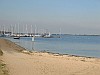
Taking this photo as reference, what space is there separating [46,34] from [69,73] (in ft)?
598

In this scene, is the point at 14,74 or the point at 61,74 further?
the point at 61,74

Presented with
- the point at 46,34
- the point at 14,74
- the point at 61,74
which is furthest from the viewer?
the point at 46,34

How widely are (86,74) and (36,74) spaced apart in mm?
3455

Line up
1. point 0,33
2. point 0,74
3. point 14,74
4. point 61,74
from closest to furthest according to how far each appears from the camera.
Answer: point 0,74, point 14,74, point 61,74, point 0,33

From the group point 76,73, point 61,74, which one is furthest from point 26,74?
point 76,73

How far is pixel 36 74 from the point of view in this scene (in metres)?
15.3

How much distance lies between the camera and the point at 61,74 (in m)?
15.9

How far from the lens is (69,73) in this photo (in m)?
16.6

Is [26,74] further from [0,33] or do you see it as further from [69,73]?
[0,33]

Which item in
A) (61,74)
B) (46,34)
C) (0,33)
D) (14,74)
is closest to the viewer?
(14,74)

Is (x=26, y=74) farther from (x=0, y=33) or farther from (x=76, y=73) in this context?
(x=0, y=33)

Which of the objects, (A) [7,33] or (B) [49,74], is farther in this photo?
(A) [7,33]

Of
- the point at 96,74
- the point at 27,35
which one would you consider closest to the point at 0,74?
the point at 96,74

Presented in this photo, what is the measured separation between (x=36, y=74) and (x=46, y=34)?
184 meters
